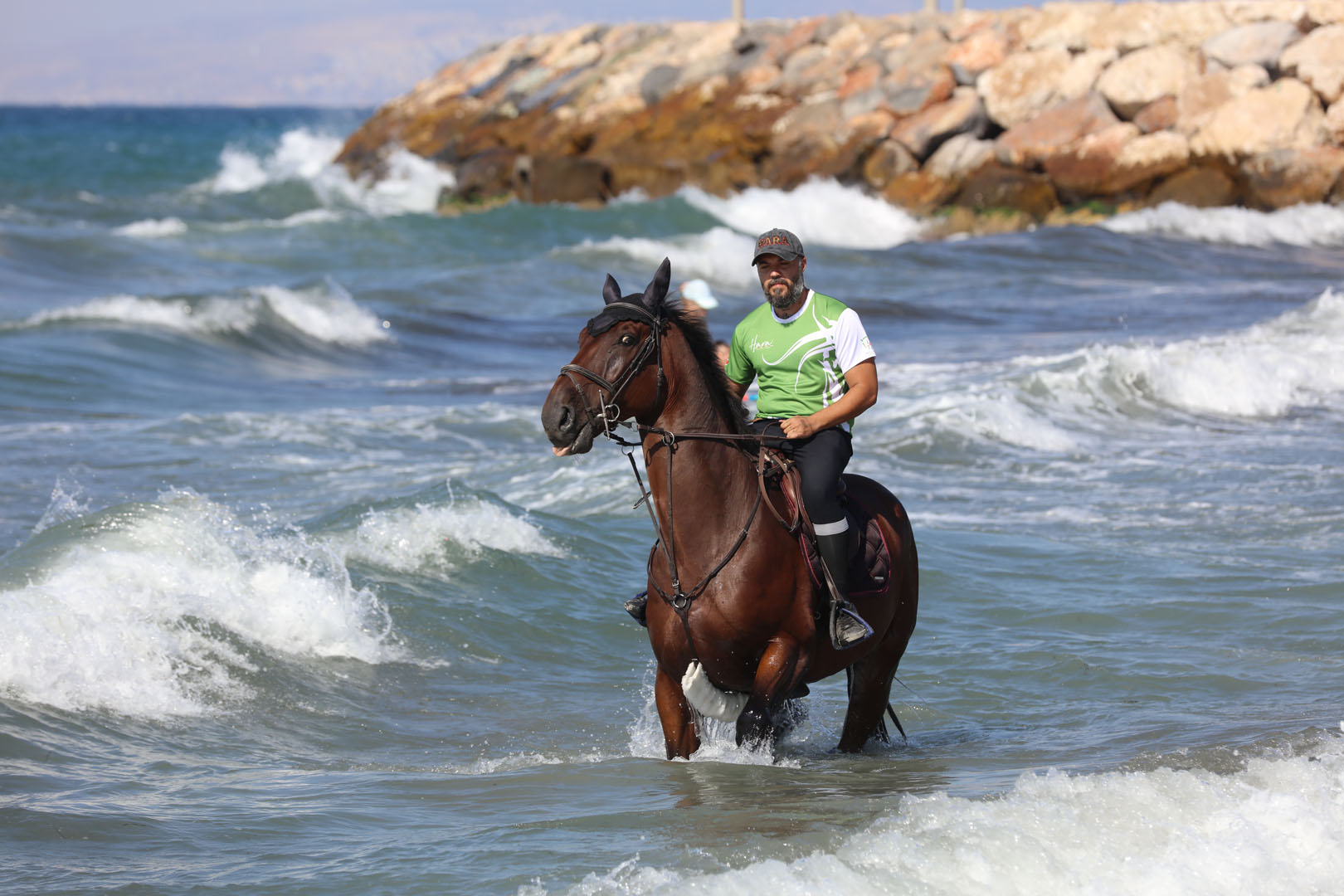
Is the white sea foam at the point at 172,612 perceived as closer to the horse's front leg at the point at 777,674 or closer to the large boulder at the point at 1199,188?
the horse's front leg at the point at 777,674

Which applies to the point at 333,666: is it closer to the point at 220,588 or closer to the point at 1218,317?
the point at 220,588

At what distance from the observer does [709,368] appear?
6.02m

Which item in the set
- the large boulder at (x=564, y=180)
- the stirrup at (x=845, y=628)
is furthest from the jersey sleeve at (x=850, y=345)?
the large boulder at (x=564, y=180)

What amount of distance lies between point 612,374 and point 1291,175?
34.2 m

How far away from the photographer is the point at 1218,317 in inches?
952

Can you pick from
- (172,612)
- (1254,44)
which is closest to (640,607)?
(172,612)

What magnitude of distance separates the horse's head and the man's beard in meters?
0.47

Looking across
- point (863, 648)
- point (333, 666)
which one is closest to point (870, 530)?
point (863, 648)


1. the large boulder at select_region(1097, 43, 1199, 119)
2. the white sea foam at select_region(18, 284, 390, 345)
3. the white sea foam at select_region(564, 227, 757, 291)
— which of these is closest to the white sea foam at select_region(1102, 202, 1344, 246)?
the large boulder at select_region(1097, 43, 1199, 119)

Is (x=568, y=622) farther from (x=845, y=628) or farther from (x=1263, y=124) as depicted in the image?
(x=1263, y=124)

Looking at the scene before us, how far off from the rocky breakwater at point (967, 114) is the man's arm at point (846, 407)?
105ft

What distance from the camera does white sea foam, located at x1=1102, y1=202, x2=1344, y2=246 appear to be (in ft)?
113

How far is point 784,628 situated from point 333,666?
383 cm

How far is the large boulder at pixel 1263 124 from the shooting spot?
35.6 meters
